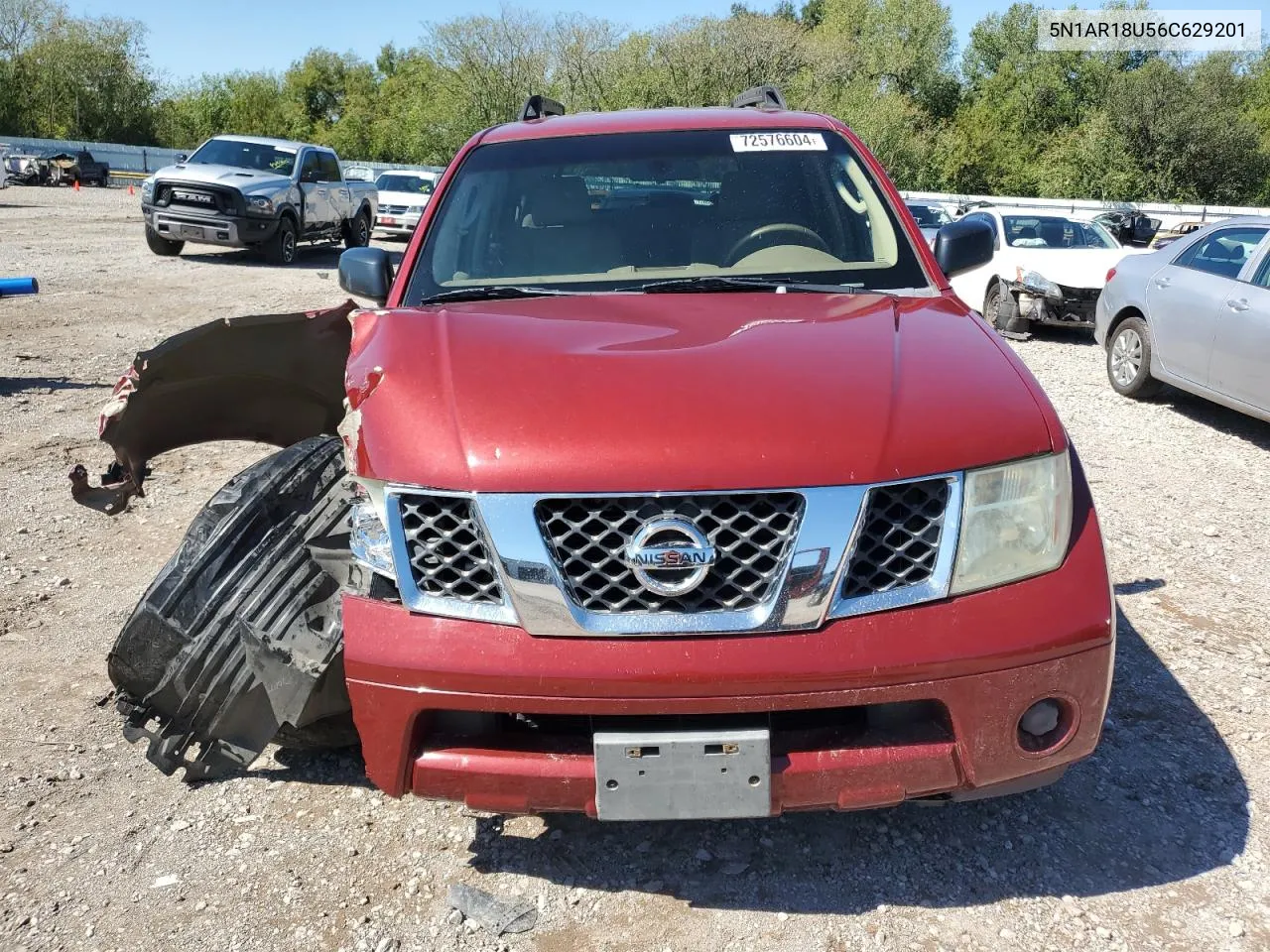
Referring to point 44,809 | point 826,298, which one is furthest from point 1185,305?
point 44,809

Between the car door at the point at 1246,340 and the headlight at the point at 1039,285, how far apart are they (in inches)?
161

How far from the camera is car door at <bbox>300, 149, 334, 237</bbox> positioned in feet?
56.2

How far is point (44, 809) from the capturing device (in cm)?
288

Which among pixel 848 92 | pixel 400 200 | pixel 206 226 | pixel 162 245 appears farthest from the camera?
pixel 848 92

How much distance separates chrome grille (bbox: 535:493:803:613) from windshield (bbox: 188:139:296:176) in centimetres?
1607

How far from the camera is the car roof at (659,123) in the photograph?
3.73 m

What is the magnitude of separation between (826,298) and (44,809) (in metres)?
2.55

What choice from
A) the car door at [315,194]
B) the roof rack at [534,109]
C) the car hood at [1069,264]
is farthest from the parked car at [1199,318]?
the car door at [315,194]

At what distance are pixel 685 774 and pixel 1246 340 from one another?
637 cm

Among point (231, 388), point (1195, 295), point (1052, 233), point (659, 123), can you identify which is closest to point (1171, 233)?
point (1052, 233)

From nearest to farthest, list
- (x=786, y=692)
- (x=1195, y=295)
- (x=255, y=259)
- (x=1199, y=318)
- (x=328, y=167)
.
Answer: (x=786, y=692) → (x=1199, y=318) → (x=1195, y=295) → (x=255, y=259) → (x=328, y=167)

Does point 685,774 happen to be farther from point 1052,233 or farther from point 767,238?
point 1052,233

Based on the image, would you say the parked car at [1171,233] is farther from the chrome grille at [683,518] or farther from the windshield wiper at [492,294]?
the chrome grille at [683,518]

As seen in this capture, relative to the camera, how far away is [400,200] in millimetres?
23406
